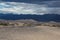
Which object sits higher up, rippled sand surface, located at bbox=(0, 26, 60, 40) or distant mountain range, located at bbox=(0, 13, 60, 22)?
rippled sand surface, located at bbox=(0, 26, 60, 40)

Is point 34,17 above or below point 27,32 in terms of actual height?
below

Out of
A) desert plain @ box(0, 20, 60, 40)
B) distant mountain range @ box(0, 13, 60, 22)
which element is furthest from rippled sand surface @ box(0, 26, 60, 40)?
distant mountain range @ box(0, 13, 60, 22)

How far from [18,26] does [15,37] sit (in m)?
1.27

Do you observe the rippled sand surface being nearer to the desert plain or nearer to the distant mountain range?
the desert plain

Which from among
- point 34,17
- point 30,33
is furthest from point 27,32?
point 34,17

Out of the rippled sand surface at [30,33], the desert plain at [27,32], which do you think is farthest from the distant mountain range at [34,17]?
the rippled sand surface at [30,33]

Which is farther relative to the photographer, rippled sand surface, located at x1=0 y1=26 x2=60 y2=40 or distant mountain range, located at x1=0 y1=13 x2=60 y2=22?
distant mountain range, located at x1=0 y1=13 x2=60 y2=22

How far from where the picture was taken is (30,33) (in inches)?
255

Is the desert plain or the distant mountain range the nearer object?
Answer: the desert plain

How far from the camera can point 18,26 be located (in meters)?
7.32

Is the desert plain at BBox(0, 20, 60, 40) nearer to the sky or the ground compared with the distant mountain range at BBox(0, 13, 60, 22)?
nearer to the sky

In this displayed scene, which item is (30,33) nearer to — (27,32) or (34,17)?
(27,32)

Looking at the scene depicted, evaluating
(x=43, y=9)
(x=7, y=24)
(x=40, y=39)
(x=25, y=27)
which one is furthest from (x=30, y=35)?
(x=43, y=9)

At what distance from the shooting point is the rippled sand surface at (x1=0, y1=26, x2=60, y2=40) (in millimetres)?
6066
